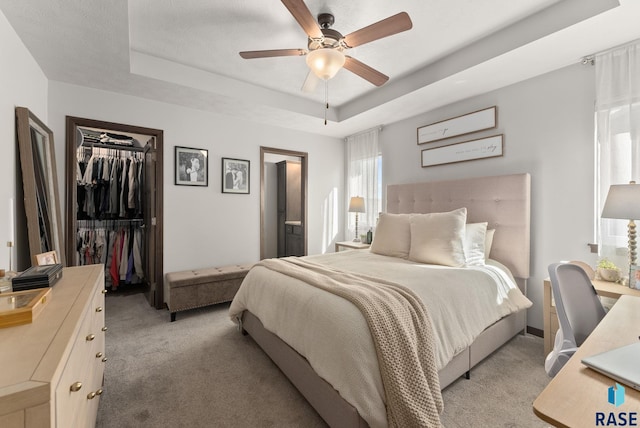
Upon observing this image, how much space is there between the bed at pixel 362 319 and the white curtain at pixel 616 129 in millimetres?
528

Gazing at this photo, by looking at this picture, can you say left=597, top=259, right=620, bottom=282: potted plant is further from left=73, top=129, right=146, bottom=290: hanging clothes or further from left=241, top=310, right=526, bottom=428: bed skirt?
left=73, top=129, right=146, bottom=290: hanging clothes

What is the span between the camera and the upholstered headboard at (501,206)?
2.71 metres

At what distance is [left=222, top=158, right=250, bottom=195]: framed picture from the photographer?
12.6ft

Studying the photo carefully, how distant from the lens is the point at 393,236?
10.0ft

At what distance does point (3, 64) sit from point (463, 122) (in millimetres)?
4009

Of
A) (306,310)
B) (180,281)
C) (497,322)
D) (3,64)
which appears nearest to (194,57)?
(3,64)

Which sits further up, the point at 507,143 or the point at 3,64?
the point at 3,64

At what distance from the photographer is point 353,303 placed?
5.16ft

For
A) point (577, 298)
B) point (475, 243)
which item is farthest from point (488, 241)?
point (577, 298)

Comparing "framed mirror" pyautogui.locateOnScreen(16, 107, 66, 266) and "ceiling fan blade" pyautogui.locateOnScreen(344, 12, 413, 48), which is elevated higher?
"ceiling fan blade" pyautogui.locateOnScreen(344, 12, 413, 48)

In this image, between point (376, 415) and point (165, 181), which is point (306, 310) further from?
point (165, 181)

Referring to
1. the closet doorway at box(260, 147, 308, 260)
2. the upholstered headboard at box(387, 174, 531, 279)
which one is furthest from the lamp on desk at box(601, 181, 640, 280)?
the closet doorway at box(260, 147, 308, 260)

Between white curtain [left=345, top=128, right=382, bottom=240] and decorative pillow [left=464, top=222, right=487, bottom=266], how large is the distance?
1717 mm

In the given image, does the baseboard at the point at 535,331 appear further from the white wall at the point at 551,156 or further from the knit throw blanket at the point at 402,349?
the knit throw blanket at the point at 402,349
